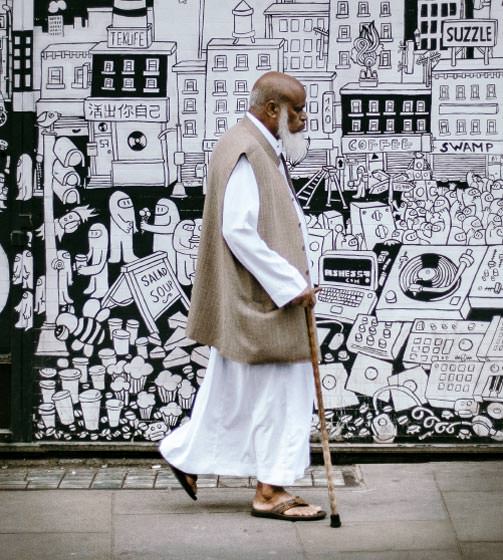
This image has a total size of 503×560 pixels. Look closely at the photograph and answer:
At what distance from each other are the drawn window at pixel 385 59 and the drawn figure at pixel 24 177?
6.12 ft

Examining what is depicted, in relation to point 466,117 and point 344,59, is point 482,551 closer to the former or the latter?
point 466,117

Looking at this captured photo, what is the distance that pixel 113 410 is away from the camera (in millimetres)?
7215

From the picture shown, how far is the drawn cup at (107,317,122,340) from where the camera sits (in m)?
7.17

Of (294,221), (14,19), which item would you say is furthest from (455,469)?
(14,19)

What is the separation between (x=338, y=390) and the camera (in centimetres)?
719

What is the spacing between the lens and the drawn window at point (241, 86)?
706 centimetres

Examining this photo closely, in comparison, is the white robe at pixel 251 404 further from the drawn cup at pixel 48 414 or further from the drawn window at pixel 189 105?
the drawn cup at pixel 48 414

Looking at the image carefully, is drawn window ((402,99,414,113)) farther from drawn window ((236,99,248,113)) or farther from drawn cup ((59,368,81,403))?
drawn cup ((59,368,81,403))

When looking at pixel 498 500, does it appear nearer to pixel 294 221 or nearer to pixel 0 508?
pixel 294 221

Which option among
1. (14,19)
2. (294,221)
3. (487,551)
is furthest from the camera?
(14,19)

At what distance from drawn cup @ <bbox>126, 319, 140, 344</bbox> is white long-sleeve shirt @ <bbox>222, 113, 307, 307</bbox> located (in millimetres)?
1177

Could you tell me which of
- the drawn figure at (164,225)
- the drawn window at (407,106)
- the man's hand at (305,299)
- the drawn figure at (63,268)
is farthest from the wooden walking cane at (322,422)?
the drawn figure at (63,268)

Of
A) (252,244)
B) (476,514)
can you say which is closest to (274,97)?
(252,244)

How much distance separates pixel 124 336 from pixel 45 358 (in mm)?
429
